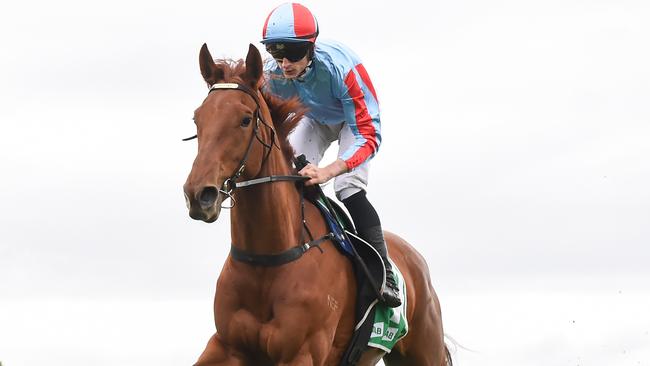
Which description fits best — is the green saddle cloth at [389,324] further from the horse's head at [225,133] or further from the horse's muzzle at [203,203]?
the horse's muzzle at [203,203]

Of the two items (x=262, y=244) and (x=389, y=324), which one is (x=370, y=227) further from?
(x=262, y=244)

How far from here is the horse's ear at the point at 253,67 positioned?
841cm

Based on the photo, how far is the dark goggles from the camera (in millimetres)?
8992

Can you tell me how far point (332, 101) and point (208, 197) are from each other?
7.53 feet

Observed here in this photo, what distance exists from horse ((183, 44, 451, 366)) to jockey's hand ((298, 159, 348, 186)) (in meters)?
0.14

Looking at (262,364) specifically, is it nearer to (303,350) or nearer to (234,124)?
(303,350)

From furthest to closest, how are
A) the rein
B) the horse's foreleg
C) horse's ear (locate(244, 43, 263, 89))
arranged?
the horse's foreleg
horse's ear (locate(244, 43, 263, 89))
the rein

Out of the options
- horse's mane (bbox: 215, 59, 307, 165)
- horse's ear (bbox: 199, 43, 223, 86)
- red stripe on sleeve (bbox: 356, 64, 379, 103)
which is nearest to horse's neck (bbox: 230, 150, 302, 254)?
horse's mane (bbox: 215, 59, 307, 165)

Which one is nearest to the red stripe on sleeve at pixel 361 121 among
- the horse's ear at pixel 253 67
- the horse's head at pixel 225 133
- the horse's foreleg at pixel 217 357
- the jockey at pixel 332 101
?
the jockey at pixel 332 101

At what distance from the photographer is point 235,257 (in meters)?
8.66

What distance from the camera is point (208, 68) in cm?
846

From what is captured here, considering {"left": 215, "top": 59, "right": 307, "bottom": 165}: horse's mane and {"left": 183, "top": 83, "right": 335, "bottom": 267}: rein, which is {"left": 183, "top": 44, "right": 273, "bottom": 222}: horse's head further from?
{"left": 215, "top": 59, "right": 307, "bottom": 165}: horse's mane

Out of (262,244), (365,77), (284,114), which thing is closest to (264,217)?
(262,244)

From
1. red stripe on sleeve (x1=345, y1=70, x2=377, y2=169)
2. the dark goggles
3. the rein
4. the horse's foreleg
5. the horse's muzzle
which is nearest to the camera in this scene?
the horse's muzzle
